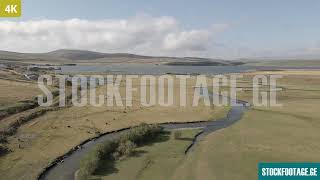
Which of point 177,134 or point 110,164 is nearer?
point 110,164

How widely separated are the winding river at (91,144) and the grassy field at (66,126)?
2.87 ft

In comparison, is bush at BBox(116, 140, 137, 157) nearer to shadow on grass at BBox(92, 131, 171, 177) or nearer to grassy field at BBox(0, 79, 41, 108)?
shadow on grass at BBox(92, 131, 171, 177)

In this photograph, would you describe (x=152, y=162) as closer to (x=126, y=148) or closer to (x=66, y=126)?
(x=126, y=148)

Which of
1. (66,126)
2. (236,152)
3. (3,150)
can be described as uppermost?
(66,126)

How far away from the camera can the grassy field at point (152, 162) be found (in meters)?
31.0

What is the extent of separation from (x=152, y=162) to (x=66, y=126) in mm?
18753

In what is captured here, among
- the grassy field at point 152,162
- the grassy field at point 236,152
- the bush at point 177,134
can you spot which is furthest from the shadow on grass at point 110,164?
the bush at point 177,134

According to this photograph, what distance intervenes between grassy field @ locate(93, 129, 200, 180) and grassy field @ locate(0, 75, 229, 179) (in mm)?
6755

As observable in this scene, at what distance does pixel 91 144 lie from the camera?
41.2m

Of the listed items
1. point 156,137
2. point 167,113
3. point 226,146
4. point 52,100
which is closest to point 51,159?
point 156,137

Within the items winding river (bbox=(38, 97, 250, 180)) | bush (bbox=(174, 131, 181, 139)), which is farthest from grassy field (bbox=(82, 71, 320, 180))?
bush (bbox=(174, 131, 181, 139))

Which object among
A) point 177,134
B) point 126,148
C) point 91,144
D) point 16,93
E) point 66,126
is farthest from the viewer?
point 16,93

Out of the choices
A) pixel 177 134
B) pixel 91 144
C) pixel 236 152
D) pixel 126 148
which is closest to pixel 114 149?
pixel 126 148

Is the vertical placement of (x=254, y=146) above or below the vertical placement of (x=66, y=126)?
below
